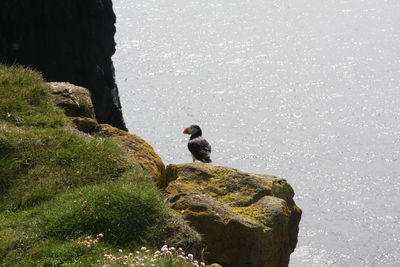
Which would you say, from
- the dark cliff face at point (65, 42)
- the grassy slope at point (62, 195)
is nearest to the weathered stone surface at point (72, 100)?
the grassy slope at point (62, 195)

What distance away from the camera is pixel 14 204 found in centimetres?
1187

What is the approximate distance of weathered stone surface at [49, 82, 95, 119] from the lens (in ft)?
55.0

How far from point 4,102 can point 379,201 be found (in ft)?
277

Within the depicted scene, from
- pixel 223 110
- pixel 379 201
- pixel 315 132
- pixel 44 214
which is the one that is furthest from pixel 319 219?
pixel 44 214

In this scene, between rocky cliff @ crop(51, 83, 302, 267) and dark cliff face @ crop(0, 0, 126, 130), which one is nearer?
rocky cliff @ crop(51, 83, 302, 267)

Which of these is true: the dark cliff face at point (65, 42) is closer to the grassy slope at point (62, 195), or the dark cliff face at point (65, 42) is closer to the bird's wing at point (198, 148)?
the bird's wing at point (198, 148)

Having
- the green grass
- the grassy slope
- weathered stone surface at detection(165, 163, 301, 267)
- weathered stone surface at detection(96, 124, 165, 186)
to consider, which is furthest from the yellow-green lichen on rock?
the grassy slope

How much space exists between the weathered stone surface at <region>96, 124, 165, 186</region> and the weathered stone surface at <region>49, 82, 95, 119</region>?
1.11 m

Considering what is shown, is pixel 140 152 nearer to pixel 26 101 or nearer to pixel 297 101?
pixel 26 101

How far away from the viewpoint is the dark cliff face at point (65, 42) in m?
45.7

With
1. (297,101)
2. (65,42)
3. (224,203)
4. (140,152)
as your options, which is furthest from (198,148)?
(297,101)

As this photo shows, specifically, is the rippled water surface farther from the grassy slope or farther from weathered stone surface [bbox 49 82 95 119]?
the grassy slope

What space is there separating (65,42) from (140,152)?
37.7 metres

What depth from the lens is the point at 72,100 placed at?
55.9 ft
